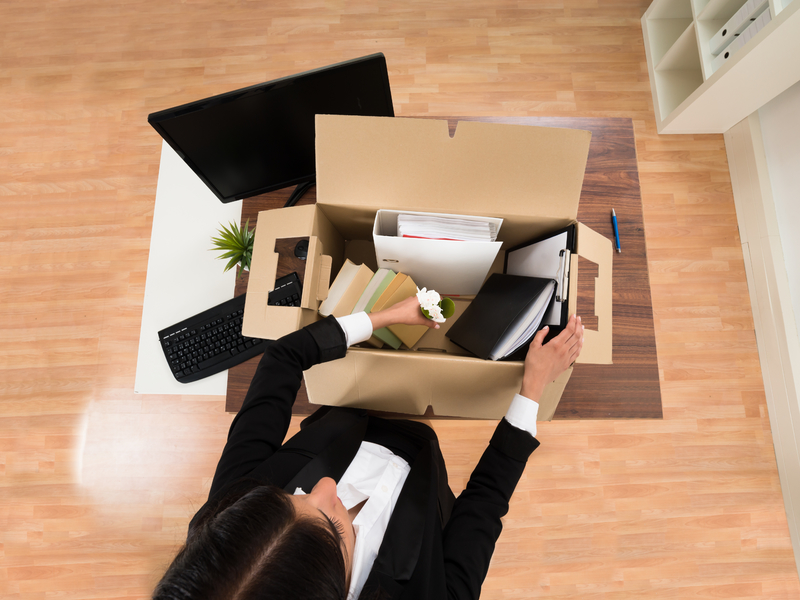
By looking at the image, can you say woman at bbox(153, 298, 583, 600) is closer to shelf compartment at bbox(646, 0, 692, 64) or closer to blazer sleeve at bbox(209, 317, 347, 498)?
blazer sleeve at bbox(209, 317, 347, 498)

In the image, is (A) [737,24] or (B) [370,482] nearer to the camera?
(B) [370,482]

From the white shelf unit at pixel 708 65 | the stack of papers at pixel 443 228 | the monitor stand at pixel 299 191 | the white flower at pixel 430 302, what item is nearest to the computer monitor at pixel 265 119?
the monitor stand at pixel 299 191

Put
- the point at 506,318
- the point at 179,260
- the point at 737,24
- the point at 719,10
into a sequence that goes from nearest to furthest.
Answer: the point at 506,318 → the point at 179,260 → the point at 737,24 → the point at 719,10

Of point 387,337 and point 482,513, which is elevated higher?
point 387,337

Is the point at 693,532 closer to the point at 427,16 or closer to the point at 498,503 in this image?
the point at 498,503

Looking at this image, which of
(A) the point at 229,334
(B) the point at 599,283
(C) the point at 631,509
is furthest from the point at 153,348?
(C) the point at 631,509

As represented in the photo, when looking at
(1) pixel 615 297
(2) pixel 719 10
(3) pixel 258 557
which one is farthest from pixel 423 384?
(2) pixel 719 10

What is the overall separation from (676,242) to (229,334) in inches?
67.7

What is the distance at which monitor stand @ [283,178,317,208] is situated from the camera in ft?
3.31

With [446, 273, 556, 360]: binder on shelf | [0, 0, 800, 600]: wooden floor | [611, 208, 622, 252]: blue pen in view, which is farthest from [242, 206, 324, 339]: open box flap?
[0, 0, 800, 600]: wooden floor

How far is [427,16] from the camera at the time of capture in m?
1.87

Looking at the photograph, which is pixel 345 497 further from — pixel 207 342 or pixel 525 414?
pixel 207 342

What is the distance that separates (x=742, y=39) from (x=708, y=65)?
0.48ft

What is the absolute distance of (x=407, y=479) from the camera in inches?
31.1
